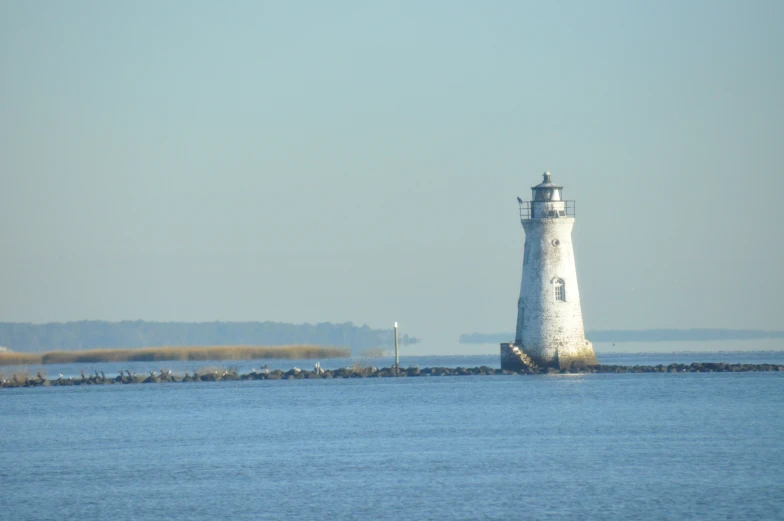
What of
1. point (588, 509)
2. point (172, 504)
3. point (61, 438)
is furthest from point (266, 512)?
point (61, 438)

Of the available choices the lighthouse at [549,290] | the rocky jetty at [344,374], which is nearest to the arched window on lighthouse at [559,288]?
the lighthouse at [549,290]

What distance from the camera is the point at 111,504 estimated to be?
951 inches

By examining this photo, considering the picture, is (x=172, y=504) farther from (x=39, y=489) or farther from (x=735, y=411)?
(x=735, y=411)

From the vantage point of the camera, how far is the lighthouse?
48.9 metres

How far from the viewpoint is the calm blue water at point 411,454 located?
23.2 meters

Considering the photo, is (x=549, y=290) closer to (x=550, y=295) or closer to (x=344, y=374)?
(x=550, y=295)

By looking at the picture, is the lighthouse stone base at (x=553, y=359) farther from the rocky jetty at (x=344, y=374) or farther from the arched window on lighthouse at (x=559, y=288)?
the rocky jetty at (x=344, y=374)

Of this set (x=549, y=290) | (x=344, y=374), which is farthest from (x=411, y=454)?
(x=344, y=374)

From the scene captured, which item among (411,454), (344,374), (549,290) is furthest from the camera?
(344,374)

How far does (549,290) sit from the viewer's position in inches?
1922

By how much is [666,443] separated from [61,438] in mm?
17441

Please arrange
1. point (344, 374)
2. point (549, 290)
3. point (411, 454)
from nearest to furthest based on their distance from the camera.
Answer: point (411, 454) < point (549, 290) < point (344, 374)

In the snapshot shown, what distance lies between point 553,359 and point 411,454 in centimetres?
2016

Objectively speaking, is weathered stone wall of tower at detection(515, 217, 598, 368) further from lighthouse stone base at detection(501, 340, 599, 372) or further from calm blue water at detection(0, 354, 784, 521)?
calm blue water at detection(0, 354, 784, 521)
